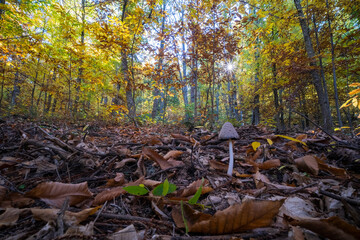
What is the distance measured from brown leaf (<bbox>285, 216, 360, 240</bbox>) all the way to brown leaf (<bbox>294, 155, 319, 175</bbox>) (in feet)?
3.02

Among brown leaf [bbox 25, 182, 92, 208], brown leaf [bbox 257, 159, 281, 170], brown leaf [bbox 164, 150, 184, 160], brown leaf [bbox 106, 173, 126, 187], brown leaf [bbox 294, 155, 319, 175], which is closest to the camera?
brown leaf [bbox 25, 182, 92, 208]

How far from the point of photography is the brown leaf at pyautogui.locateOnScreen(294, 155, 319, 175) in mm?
1420

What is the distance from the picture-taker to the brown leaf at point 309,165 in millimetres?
1420

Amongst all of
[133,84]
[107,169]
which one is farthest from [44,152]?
[133,84]

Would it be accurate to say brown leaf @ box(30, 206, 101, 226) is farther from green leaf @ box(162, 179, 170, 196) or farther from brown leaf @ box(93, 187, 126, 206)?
green leaf @ box(162, 179, 170, 196)

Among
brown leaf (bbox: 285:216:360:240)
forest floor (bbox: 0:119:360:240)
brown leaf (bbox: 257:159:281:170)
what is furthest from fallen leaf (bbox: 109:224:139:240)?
brown leaf (bbox: 257:159:281:170)

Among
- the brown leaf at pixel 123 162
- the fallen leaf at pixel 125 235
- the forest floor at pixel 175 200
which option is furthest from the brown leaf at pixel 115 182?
the fallen leaf at pixel 125 235

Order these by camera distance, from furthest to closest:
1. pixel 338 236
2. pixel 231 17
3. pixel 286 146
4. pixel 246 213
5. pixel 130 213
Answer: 1. pixel 231 17
2. pixel 286 146
3. pixel 130 213
4. pixel 246 213
5. pixel 338 236

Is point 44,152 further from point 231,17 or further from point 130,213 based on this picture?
point 231,17

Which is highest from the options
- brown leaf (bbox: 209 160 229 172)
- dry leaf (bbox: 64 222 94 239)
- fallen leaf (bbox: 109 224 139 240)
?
brown leaf (bbox: 209 160 229 172)

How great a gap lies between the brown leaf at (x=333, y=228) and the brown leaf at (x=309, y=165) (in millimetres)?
922

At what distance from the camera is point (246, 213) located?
0.78m

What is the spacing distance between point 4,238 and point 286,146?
2.72 m

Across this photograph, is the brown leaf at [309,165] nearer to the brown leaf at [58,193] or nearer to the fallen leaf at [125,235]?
the fallen leaf at [125,235]
